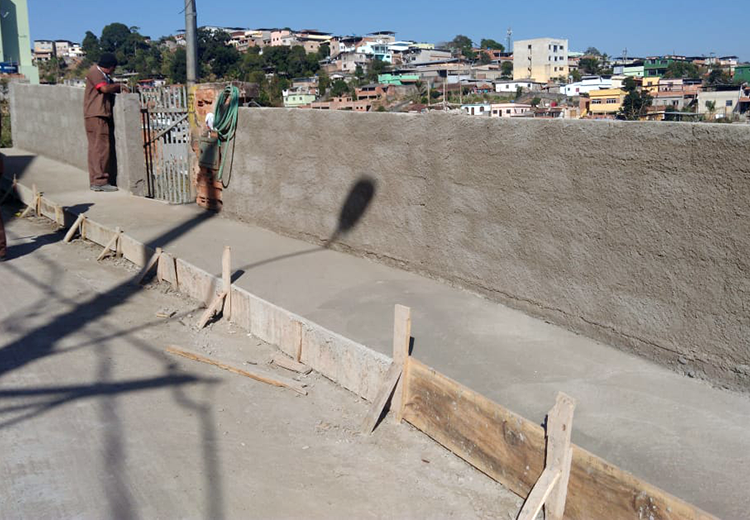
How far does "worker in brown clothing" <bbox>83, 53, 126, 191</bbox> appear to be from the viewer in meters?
12.4

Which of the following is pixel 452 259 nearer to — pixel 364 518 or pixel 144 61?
pixel 364 518

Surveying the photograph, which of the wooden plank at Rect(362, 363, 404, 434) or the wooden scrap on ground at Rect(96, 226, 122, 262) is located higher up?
the wooden scrap on ground at Rect(96, 226, 122, 262)

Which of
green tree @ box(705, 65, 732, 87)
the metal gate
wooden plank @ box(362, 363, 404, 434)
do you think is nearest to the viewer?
wooden plank @ box(362, 363, 404, 434)

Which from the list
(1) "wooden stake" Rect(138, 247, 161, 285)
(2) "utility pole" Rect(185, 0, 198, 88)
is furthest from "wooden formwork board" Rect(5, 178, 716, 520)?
(2) "utility pole" Rect(185, 0, 198, 88)

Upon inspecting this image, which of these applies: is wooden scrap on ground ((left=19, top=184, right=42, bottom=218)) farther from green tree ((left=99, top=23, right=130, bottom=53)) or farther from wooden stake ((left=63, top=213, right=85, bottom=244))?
green tree ((left=99, top=23, right=130, bottom=53))

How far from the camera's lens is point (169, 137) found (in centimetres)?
1179

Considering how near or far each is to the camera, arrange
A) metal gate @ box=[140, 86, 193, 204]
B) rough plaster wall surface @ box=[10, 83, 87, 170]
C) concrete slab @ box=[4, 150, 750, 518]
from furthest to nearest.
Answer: rough plaster wall surface @ box=[10, 83, 87, 170] < metal gate @ box=[140, 86, 193, 204] < concrete slab @ box=[4, 150, 750, 518]

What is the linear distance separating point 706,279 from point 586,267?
1020mm

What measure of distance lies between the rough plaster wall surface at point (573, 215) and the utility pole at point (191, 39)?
4.02m

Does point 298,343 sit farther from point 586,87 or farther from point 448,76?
point 448,76

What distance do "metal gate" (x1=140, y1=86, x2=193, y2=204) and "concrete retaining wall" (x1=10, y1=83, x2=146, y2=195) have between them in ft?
0.86

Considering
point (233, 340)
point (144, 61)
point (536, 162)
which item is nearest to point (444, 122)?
point (536, 162)

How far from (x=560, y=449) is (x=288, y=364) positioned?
9.63 feet

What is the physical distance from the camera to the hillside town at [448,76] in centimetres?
1038
